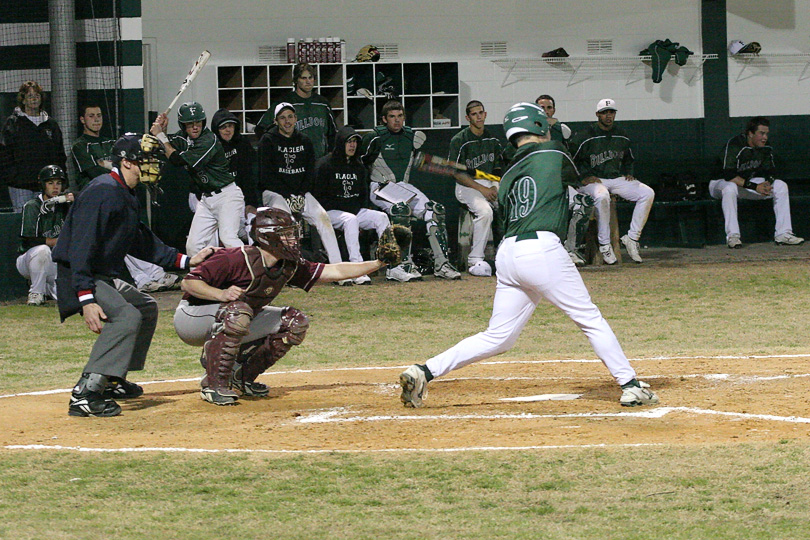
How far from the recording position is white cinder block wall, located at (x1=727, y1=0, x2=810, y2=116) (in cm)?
1705

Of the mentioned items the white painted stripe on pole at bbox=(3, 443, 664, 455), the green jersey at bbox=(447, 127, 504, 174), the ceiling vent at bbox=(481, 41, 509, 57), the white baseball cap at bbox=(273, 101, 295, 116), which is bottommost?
the white painted stripe on pole at bbox=(3, 443, 664, 455)

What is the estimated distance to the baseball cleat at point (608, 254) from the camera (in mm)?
14414

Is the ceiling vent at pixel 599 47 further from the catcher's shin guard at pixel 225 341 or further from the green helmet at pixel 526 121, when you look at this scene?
the catcher's shin guard at pixel 225 341

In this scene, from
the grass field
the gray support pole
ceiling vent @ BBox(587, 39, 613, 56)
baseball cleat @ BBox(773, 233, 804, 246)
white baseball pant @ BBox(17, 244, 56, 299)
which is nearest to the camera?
the grass field

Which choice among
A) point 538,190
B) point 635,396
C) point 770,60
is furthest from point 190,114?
point 770,60

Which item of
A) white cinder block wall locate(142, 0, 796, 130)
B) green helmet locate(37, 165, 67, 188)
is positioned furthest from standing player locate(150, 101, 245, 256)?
white cinder block wall locate(142, 0, 796, 130)

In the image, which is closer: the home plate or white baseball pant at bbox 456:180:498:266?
the home plate

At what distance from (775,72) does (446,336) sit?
969 cm

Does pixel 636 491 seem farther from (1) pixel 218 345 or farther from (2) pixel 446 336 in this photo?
(2) pixel 446 336

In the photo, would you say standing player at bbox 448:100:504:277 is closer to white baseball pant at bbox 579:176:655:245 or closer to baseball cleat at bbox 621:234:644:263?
white baseball pant at bbox 579:176:655:245

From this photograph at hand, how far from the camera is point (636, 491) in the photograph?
4844 millimetres

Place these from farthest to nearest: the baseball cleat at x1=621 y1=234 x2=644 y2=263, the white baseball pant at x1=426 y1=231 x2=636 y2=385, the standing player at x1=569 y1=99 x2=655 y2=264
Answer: the standing player at x1=569 y1=99 x2=655 y2=264 < the baseball cleat at x1=621 y1=234 x2=644 y2=263 < the white baseball pant at x1=426 y1=231 x2=636 y2=385

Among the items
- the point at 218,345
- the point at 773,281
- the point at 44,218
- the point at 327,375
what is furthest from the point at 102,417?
the point at 773,281

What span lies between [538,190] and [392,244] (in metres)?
0.89
